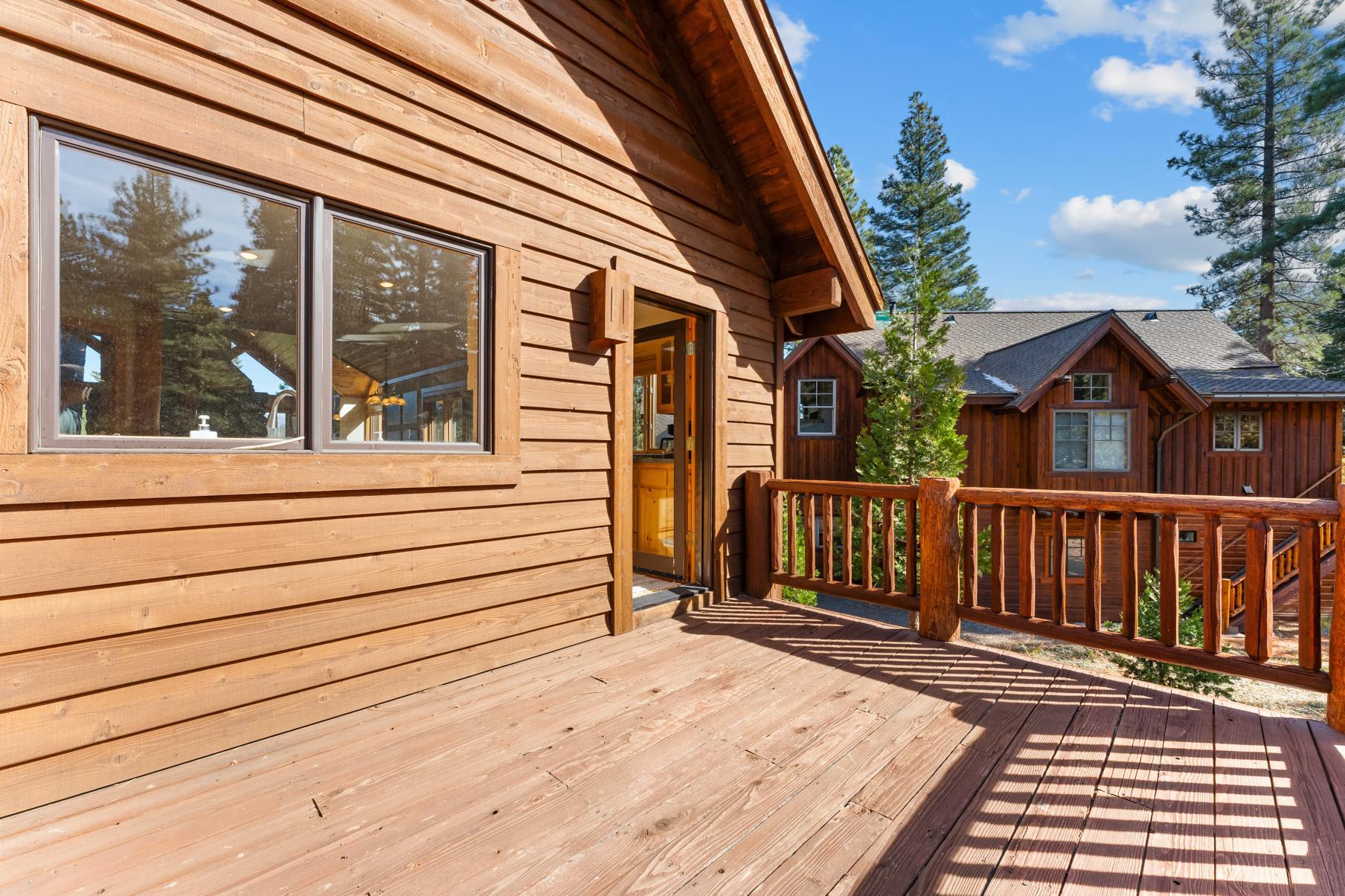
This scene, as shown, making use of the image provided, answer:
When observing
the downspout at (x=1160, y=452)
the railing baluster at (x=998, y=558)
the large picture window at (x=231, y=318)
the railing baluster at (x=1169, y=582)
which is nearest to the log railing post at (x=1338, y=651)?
the railing baluster at (x=1169, y=582)

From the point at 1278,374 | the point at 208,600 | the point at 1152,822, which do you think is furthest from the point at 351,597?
the point at 1278,374

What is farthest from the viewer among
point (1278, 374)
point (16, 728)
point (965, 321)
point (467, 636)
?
point (965, 321)

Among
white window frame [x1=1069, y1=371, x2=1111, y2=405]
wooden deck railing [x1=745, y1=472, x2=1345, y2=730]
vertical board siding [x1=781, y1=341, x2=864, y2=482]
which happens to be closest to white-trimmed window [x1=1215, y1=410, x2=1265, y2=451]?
white window frame [x1=1069, y1=371, x2=1111, y2=405]

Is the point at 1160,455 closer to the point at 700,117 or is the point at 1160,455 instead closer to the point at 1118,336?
the point at 1118,336

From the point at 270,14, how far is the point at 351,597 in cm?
210

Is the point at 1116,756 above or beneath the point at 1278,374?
beneath

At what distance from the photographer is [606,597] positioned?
9.91 ft

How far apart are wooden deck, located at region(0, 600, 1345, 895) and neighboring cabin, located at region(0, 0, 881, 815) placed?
344 mm

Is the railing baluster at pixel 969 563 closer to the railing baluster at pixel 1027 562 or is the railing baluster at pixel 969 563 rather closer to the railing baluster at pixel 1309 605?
the railing baluster at pixel 1027 562

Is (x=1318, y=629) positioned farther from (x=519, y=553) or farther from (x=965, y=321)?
(x=965, y=321)

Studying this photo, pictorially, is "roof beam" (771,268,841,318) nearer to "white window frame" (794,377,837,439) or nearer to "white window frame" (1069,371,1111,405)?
"white window frame" (794,377,837,439)

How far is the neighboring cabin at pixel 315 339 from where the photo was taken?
1.59m

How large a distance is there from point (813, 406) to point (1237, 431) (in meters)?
7.55

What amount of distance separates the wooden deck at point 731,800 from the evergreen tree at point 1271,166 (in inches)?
767
